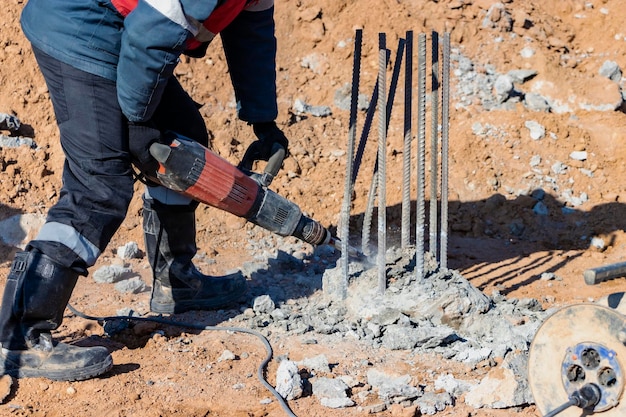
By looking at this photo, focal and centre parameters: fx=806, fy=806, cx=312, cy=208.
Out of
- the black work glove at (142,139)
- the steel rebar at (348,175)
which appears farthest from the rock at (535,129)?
the black work glove at (142,139)

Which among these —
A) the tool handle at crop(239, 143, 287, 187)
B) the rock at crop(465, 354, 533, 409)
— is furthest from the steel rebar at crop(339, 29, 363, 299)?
the rock at crop(465, 354, 533, 409)

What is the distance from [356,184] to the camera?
17.9 feet

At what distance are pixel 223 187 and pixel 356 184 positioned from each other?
7.24ft

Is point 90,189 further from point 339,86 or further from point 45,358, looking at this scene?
point 339,86

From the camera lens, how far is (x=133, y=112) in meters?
2.95

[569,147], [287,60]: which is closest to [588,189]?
[569,147]

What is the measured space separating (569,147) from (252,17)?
340 cm

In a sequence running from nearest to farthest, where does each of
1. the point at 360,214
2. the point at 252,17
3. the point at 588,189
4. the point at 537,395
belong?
the point at 537,395, the point at 252,17, the point at 360,214, the point at 588,189

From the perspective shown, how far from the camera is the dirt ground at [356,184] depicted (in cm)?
314

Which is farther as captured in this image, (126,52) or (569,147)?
(569,147)

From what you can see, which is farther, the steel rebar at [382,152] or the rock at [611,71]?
the rock at [611,71]

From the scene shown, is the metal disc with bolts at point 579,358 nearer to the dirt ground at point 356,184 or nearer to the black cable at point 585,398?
the black cable at point 585,398

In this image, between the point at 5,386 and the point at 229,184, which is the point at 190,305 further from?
the point at 5,386

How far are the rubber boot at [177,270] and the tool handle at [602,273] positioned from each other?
6.53 feet
